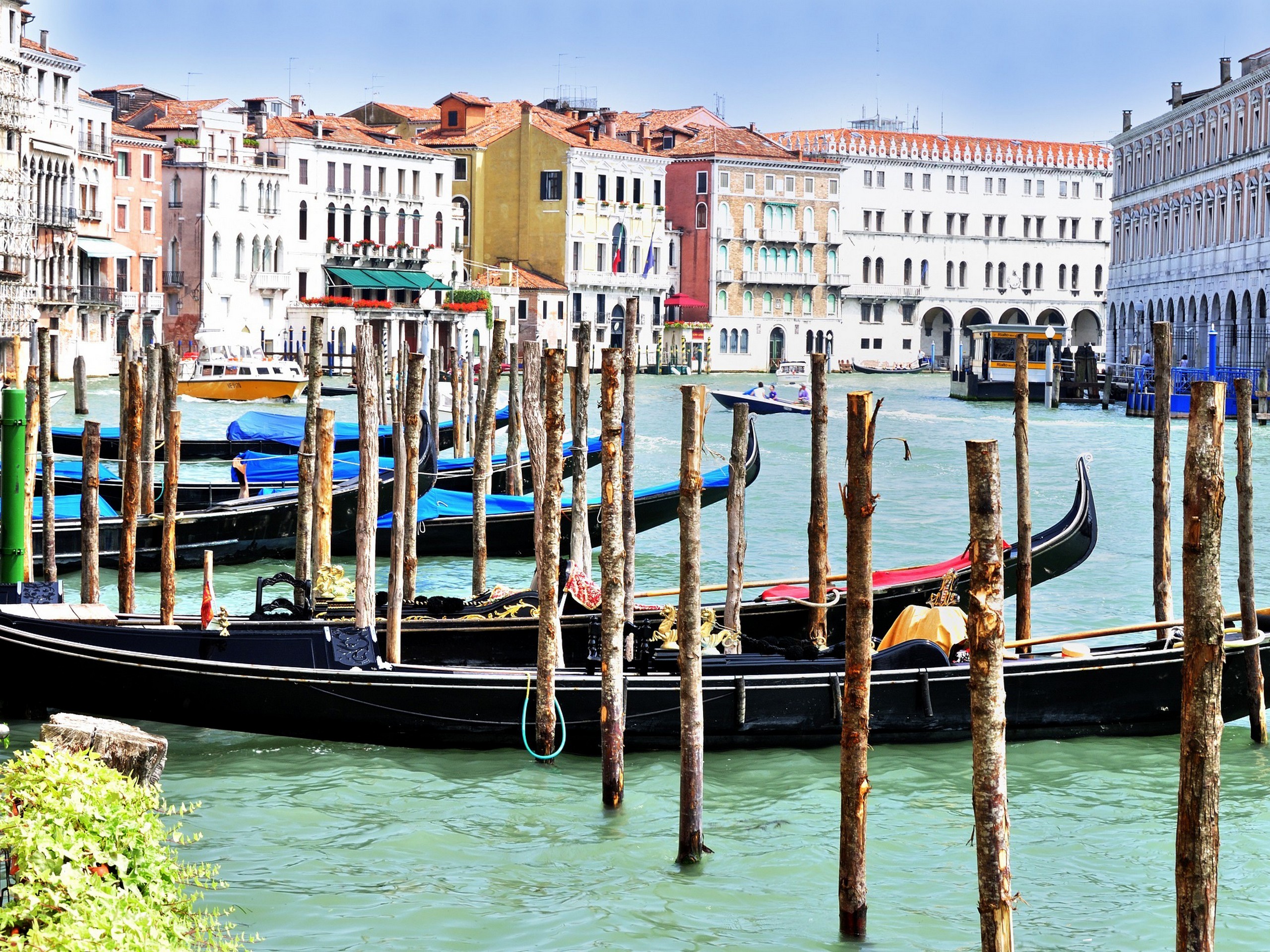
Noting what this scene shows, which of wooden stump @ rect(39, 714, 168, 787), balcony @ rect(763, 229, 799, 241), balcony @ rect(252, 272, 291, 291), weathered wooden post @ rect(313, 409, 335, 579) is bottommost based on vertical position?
wooden stump @ rect(39, 714, 168, 787)

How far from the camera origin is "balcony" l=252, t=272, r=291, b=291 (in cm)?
3806

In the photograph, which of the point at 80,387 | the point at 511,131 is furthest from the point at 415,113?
the point at 80,387

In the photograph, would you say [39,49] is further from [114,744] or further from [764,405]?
[114,744]

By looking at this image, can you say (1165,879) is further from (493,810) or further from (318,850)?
(318,850)

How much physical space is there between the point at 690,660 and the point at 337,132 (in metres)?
36.4

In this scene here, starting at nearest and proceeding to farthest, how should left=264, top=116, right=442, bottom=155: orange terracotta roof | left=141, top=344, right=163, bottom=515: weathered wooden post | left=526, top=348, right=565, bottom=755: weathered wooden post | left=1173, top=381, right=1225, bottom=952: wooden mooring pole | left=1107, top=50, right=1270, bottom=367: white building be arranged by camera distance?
1. left=1173, top=381, right=1225, bottom=952: wooden mooring pole
2. left=526, top=348, right=565, bottom=755: weathered wooden post
3. left=141, top=344, right=163, bottom=515: weathered wooden post
4. left=1107, top=50, right=1270, bottom=367: white building
5. left=264, top=116, right=442, bottom=155: orange terracotta roof

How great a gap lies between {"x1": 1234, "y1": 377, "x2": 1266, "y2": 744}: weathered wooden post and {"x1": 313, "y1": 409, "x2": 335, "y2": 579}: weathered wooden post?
3.99 m

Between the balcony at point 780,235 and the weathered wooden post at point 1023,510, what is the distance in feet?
137

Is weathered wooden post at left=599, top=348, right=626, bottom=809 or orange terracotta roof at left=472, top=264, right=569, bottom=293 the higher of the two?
orange terracotta roof at left=472, top=264, right=569, bottom=293

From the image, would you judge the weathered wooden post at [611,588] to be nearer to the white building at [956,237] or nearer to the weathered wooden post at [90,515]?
the weathered wooden post at [90,515]

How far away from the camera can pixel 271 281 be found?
3838cm

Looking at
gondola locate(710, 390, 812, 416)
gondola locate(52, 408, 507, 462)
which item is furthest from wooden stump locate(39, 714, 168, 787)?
gondola locate(710, 390, 812, 416)

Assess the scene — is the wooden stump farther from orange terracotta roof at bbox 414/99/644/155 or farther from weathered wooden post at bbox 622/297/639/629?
orange terracotta roof at bbox 414/99/644/155

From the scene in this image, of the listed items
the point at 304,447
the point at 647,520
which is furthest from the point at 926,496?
the point at 304,447
